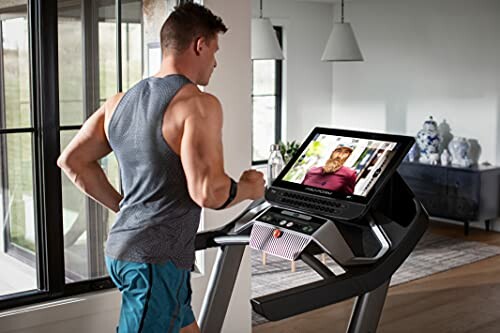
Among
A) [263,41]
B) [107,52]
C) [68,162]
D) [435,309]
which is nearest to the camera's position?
[68,162]

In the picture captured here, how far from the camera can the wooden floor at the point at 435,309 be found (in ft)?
A: 14.4

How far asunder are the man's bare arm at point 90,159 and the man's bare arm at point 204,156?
433 millimetres

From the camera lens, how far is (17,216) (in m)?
3.29

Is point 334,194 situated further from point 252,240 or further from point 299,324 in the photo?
point 299,324

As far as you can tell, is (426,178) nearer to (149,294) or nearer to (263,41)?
(263,41)

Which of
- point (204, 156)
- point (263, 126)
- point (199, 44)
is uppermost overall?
point (199, 44)

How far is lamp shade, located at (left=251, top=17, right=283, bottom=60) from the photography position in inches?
227

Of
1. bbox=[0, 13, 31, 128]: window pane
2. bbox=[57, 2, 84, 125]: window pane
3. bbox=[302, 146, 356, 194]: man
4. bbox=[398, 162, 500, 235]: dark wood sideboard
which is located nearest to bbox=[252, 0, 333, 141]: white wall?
bbox=[398, 162, 500, 235]: dark wood sideboard

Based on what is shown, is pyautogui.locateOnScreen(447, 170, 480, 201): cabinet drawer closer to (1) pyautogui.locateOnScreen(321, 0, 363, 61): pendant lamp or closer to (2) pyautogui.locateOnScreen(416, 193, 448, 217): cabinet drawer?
(2) pyautogui.locateOnScreen(416, 193, 448, 217): cabinet drawer

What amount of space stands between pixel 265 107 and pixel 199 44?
20.2 feet

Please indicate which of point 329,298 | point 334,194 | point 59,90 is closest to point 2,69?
point 59,90

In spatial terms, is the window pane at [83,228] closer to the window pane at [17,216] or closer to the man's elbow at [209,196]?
the window pane at [17,216]

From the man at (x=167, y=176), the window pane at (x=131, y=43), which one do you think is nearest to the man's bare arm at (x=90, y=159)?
the man at (x=167, y=176)

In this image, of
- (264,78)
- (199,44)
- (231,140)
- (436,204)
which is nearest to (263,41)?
(231,140)
